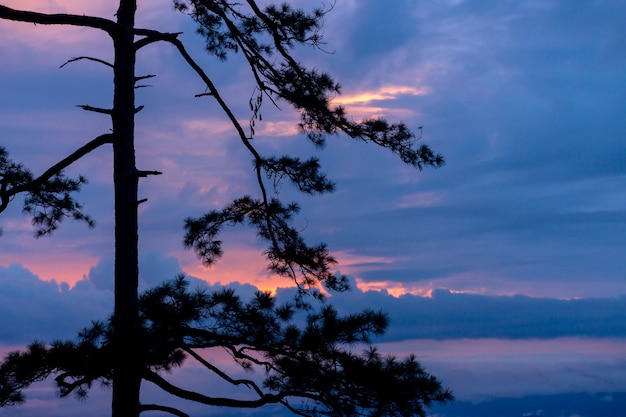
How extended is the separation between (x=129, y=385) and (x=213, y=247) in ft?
8.20

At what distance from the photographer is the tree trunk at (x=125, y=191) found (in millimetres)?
6160

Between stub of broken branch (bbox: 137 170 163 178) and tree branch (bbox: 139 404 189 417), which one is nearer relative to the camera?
tree branch (bbox: 139 404 189 417)

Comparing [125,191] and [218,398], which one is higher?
[125,191]

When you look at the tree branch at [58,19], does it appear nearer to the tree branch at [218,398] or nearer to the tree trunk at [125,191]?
the tree trunk at [125,191]

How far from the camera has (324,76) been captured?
833 cm

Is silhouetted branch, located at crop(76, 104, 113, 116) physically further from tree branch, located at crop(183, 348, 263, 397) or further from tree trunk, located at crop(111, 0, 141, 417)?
tree branch, located at crop(183, 348, 263, 397)

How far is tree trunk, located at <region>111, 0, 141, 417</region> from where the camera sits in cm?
616

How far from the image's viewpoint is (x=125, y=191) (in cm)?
666

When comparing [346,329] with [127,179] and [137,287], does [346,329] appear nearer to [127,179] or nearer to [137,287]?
[137,287]

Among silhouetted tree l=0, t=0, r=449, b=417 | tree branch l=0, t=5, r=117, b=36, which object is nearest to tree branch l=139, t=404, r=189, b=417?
silhouetted tree l=0, t=0, r=449, b=417

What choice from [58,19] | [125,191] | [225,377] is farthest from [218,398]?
[58,19]

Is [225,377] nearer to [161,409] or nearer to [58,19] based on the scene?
[161,409]

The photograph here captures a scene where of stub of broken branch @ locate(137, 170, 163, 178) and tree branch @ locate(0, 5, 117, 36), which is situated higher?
tree branch @ locate(0, 5, 117, 36)

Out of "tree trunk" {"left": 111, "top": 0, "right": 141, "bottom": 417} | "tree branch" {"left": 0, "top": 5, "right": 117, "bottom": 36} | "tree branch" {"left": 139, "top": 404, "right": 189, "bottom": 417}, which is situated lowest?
"tree branch" {"left": 139, "top": 404, "right": 189, "bottom": 417}
